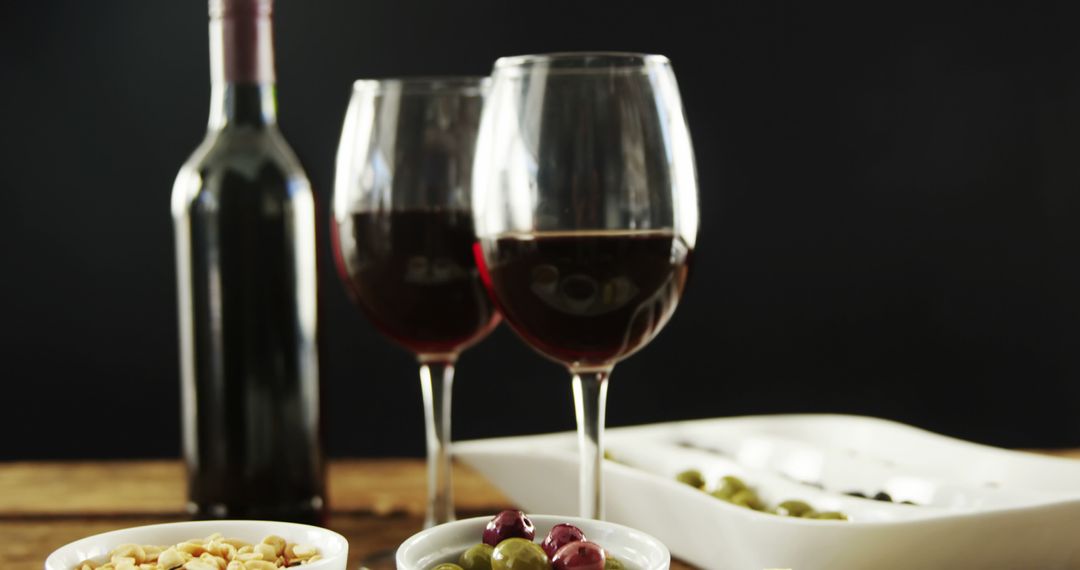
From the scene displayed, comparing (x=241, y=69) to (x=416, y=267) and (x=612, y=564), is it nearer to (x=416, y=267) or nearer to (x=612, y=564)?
(x=416, y=267)

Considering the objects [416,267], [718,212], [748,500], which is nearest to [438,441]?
[416,267]

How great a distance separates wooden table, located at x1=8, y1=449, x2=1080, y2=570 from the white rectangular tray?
6 cm

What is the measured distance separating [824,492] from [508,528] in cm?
23

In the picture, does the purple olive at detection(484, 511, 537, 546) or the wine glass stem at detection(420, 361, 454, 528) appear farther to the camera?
the wine glass stem at detection(420, 361, 454, 528)

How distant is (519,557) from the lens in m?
0.64

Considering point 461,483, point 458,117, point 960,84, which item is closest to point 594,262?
point 458,117

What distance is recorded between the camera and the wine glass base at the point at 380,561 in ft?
2.70

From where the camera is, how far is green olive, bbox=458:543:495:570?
67cm

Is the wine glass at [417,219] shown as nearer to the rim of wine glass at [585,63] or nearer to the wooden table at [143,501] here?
the wooden table at [143,501]

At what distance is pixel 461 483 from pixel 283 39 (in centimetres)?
128

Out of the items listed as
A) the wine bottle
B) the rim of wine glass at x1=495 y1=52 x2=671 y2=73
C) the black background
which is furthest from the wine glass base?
the black background

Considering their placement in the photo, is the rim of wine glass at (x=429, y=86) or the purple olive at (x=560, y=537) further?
the rim of wine glass at (x=429, y=86)

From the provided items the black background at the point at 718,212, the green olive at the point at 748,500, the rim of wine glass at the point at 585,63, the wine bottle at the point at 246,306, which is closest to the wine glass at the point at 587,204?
the rim of wine glass at the point at 585,63

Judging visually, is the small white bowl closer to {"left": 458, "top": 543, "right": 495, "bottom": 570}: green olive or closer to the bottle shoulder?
{"left": 458, "top": 543, "right": 495, "bottom": 570}: green olive
